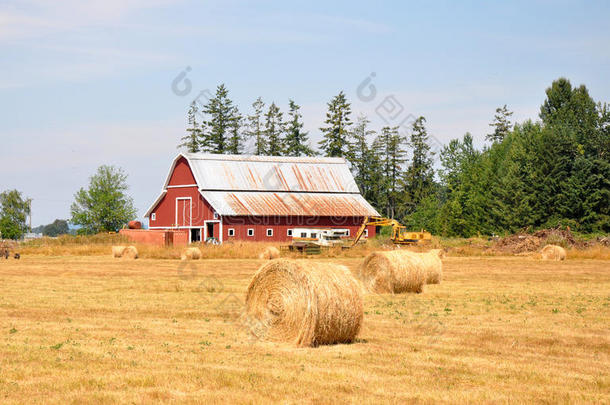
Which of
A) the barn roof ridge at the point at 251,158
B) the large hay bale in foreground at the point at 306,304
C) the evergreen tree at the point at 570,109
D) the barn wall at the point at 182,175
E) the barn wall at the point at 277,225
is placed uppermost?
the evergreen tree at the point at 570,109

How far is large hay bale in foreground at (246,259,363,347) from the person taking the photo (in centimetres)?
1436

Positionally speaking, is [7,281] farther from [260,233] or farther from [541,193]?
[541,193]

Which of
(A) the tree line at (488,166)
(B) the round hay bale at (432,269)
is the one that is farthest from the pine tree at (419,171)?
(B) the round hay bale at (432,269)

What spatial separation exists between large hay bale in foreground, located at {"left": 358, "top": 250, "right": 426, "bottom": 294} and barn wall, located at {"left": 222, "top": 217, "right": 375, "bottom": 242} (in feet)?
129

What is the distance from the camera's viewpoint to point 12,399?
9969 mm

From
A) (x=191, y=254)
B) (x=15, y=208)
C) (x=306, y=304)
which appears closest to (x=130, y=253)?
(x=191, y=254)

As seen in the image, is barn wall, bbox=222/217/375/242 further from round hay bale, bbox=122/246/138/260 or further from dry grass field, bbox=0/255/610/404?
dry grass field, bbox=0/255/610/404

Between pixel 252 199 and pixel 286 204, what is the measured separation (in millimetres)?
3013

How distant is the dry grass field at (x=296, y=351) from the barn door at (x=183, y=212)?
143 feet

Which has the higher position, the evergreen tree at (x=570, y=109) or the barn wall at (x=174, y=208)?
the evergreen tree at (x=570, y=109)

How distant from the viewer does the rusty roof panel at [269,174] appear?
69.4m

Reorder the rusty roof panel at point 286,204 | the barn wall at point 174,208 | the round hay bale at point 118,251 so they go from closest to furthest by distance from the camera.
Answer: the round hay bale at point 118,251
the rusty roof panel at point 286,204
the barn wall at point 174,208

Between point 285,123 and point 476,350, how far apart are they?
3500 inches

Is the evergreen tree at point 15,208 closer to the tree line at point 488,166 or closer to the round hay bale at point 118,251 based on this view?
the tree line at point 488,166
